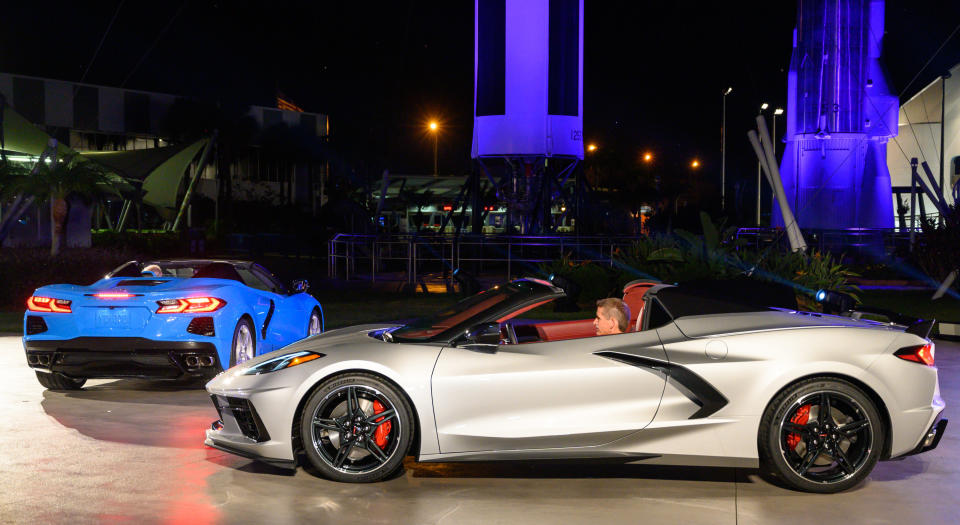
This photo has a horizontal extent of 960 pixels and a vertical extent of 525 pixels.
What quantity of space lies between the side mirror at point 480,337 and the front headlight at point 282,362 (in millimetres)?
933

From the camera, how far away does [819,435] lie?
6328 millimetres

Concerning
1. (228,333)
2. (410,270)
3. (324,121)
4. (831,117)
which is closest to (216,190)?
(324,121)

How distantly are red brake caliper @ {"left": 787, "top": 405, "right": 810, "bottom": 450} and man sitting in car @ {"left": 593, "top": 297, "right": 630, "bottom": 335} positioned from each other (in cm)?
122

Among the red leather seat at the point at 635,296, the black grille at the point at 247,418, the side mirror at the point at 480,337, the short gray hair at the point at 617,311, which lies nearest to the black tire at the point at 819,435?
the short gray hair at the point at 617,311

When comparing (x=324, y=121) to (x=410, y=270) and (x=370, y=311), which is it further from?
(x=370, y=311)

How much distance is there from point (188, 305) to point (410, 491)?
13.0 feet

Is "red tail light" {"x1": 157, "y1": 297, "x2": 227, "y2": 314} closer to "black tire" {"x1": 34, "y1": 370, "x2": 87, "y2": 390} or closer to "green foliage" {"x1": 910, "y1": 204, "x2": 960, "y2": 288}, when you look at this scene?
"black tire" {"x1": 34, "y1": 370, "x2": 87, "y2": 390}

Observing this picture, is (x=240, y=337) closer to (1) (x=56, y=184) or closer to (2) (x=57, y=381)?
(2) (x=57, y=381)

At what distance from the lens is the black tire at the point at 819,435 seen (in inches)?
248

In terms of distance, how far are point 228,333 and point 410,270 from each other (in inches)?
720

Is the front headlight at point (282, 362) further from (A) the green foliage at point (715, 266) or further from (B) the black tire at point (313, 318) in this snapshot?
(A) the green foliage at point (715, 266)

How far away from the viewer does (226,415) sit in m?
6.62

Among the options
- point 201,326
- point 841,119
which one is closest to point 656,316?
point 201,326

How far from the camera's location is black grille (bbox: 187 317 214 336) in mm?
9359
